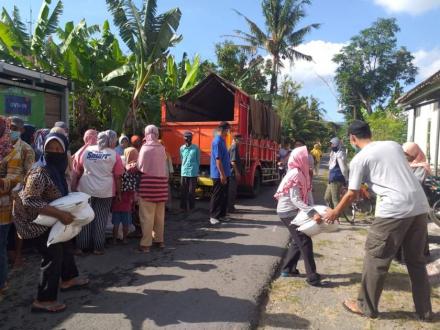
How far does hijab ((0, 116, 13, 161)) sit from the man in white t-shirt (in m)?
3.34

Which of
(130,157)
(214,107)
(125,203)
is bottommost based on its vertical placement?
(125,203)

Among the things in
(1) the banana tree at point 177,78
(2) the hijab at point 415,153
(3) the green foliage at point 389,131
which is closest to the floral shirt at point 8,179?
(2) the hijab at point 415,153

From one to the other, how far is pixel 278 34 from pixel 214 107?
1637cm

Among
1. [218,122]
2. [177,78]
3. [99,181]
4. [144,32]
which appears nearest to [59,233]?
[99,181]

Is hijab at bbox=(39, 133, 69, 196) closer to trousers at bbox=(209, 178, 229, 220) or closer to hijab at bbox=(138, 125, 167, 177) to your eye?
hijab at bbox=(138, 125, 167, 177)

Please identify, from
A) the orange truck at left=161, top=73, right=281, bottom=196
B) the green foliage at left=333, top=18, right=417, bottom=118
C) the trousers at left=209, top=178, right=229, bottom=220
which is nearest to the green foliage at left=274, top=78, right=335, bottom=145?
the green foliage at left=333, top=18, right=417, bottom=118

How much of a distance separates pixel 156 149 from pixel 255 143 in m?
6.05

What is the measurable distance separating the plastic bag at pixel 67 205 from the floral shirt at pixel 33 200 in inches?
2.1

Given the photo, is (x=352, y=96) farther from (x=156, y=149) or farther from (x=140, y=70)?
(x=156, y=149)

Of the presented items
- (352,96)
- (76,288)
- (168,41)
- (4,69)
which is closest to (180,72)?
(168,41)

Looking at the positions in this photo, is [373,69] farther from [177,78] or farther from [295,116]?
[177,78]

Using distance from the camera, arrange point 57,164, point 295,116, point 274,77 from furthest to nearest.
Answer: point 295,116 → point 274,77 → point 57,164

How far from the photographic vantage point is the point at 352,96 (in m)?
46.0

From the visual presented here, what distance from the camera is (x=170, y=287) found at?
4578 millimetres
